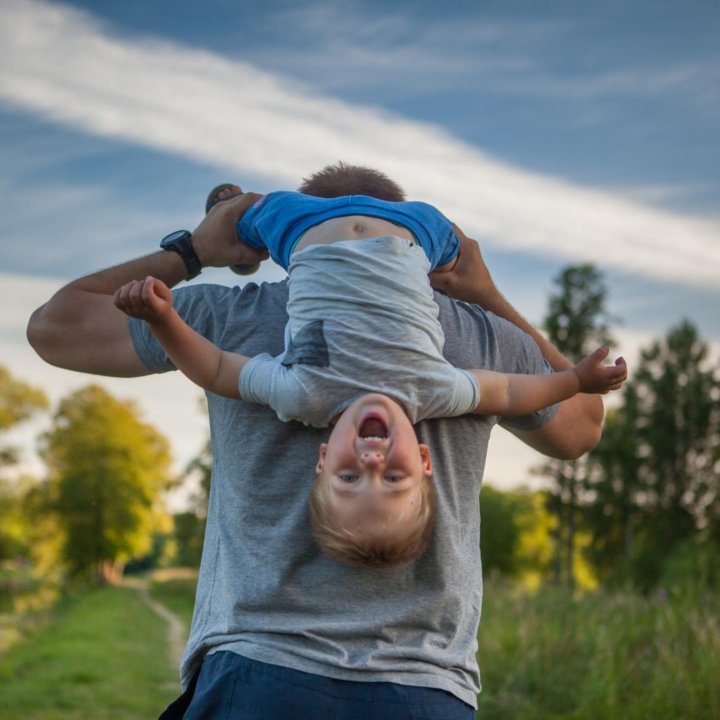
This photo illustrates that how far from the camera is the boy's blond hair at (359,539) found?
7.57 feet

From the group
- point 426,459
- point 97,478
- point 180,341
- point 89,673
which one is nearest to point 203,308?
point 180,341

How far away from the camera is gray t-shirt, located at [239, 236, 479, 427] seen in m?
2.41

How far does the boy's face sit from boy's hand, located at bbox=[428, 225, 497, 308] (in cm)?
72

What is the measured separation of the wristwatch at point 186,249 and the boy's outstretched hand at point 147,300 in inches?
21.9

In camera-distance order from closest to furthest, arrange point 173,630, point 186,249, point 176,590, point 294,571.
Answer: point 294,571
point 186,249
point 173,630
point 176,590

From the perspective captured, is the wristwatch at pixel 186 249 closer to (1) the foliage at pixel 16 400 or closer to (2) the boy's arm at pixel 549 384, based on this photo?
(2) the boy's arm at pixel 549 384

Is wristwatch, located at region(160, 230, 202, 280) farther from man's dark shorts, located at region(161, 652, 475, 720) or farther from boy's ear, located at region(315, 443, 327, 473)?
man's dark shorts, located at region(161, 652, 475, 720)

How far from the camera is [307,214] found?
2.73 metres

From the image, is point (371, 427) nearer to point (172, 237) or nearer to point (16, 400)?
point (172, 237)

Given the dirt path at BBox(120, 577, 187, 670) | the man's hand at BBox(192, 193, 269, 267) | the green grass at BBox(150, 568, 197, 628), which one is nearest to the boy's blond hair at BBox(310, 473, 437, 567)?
the man's hand at BBox(192, 193, 269, 267)

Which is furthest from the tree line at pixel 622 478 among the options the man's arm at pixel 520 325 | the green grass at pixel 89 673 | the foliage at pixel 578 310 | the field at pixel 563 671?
the man's arm at pixel 520 325

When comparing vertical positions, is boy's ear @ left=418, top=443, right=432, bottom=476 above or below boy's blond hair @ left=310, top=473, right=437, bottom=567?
above

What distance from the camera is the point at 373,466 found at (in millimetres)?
2369

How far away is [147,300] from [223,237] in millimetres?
642
